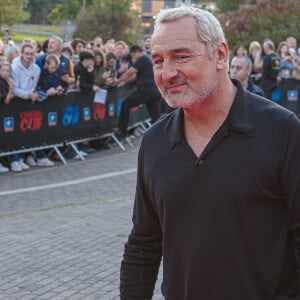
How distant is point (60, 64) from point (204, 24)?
36.1 ft

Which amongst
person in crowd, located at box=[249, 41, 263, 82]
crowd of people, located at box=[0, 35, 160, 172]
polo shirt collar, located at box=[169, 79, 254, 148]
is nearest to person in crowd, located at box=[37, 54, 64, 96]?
crowd of people, located at box=[0, 35, 160, 172]

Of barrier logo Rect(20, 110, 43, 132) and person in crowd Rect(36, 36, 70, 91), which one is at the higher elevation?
person in crowd Rect(36, 36, 70, 91)

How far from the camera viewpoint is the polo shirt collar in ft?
8.21

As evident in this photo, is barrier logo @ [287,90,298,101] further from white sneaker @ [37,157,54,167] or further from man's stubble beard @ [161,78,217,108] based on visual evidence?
man's stubble beard @ [161,78,217,108]

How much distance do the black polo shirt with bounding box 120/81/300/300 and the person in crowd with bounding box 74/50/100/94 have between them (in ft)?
37.6

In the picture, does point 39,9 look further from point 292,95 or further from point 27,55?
point 27,55

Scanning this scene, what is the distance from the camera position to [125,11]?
46.9 m

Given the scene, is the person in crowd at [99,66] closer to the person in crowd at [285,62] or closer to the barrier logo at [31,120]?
the barrier logo at [31,120]

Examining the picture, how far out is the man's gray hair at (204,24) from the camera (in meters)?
2.49

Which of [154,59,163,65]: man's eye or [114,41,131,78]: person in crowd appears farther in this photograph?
[114,41,131,78]: person in crowd

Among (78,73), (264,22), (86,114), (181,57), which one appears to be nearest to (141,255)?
(181,57)

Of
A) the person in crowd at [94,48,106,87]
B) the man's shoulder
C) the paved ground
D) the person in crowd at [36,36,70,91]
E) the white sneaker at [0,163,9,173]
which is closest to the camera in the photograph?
the man's shoulder

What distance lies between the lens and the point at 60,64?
43.7ft

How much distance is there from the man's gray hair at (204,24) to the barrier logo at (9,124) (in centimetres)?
984
